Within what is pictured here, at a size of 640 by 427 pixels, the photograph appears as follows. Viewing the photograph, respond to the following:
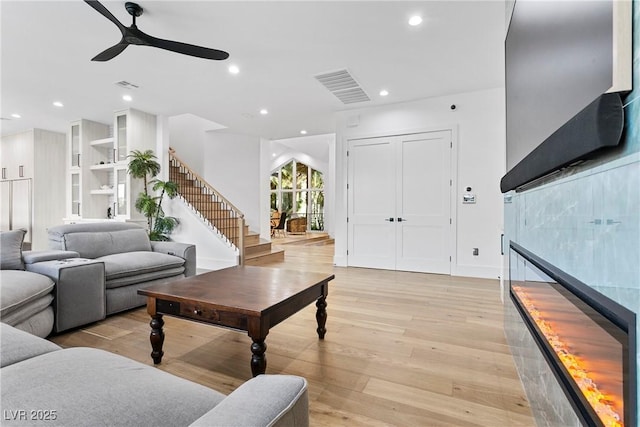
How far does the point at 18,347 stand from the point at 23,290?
1.40 metres

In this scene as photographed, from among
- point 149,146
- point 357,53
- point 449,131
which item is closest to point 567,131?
point 357,53

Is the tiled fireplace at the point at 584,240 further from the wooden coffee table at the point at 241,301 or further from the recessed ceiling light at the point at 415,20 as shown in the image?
the recessed ceiling light at the point at 415,20

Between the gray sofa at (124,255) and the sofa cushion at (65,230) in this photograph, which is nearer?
the gray sofa at (124,255)

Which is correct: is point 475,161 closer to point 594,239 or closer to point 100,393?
point 594,239

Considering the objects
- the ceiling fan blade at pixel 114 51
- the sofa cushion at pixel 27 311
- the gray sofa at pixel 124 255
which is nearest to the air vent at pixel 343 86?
the ceiling fan blade at pixel 114 51

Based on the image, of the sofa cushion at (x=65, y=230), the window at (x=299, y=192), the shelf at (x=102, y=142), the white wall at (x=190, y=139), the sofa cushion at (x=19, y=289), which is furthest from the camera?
the window at (x=299, y=192)

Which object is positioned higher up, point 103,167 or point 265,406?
point 103,167

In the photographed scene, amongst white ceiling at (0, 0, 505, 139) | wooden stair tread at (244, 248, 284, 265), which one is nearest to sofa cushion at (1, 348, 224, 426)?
white ceiling at (0, 0, 505, 139)

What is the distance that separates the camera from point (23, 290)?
2.18 metres

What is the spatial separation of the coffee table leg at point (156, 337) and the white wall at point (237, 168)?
20.9 feet

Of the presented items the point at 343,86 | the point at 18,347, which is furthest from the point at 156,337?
the point at 343,86

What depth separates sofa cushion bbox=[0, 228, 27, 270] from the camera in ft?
8.46

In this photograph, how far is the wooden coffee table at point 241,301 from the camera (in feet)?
5.60

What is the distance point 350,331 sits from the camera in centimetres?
264
